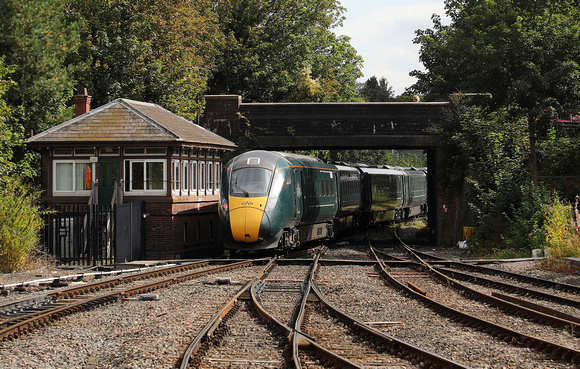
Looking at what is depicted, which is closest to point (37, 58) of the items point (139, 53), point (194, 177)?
point (139, 53)

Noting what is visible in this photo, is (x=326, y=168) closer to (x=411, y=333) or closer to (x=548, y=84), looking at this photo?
(x=548, y=84)

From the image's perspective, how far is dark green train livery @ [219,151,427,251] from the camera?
1881 cm

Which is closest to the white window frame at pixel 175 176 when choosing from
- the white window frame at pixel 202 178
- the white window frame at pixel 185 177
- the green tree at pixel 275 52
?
the white window frame at pixel 185 177

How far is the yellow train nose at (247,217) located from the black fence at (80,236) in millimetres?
3304

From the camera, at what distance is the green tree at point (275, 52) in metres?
42.9

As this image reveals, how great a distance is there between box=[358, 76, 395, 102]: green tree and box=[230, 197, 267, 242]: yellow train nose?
92.7 m

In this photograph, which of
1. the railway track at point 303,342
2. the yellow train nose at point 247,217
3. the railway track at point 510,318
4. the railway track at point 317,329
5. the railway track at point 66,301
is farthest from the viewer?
the yellow train nose at point 247,217

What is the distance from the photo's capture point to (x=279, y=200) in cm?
1920

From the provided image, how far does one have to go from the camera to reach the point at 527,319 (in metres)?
10.2

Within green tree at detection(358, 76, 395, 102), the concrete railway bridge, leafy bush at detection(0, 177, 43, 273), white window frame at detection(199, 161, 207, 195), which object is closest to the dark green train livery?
the concrete railway bridge

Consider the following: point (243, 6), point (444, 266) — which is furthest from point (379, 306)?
point (243, 6)

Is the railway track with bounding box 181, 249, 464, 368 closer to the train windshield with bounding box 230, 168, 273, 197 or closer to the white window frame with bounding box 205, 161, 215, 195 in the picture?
the train windshield with bounding box 230, 168, 273, 197

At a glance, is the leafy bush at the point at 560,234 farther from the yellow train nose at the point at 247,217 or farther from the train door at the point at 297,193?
the yellow train nose at the point at 247,217

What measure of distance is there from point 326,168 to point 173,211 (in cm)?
663
